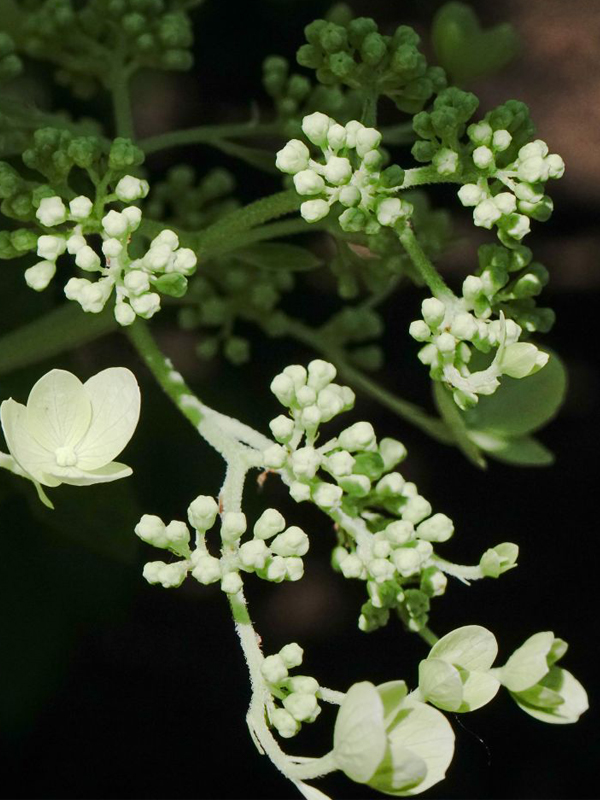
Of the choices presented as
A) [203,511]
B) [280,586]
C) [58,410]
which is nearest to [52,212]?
[58,410]

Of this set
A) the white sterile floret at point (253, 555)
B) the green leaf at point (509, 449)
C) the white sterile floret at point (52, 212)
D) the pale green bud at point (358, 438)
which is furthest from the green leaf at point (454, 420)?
the white sterile floret at point (52, 212)

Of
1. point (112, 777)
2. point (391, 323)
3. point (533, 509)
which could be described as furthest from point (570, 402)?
point (112, 777)

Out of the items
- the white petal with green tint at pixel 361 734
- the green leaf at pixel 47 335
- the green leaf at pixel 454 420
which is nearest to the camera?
the white petal with green tint at pixel 361 734

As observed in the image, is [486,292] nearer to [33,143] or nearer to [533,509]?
[33,143]

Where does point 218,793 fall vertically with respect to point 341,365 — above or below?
below

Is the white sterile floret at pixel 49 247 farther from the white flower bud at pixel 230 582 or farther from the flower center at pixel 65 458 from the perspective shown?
the white flower bud at pixel 230 582

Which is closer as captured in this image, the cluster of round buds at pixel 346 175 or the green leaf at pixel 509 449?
the cluster of round buds at pixel 346 175

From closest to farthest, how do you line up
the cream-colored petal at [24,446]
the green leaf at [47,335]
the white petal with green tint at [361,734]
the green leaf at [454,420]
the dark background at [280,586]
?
1. the white petal with green tint at [361,734]
2. the cream-colored petal at [24,446]
3. the green leaf at [454,420]
4. the green leaf at [47,335]
5. the dark background at [280,586]
